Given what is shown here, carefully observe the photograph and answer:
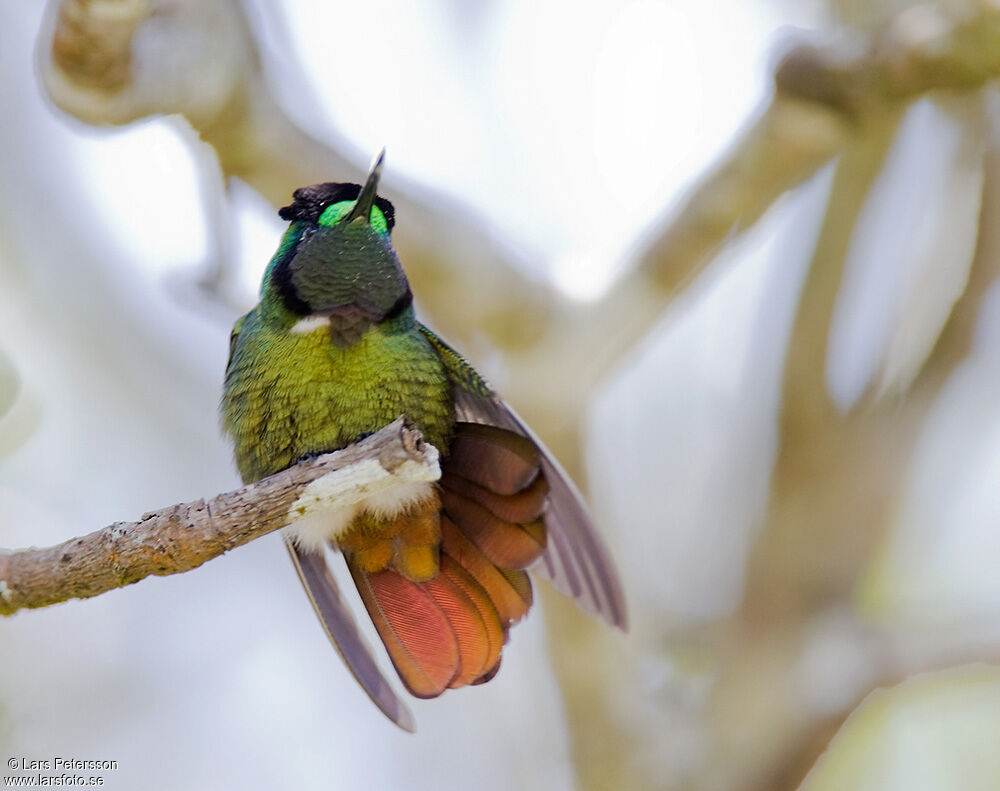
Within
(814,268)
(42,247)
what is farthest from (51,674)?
(814,268)

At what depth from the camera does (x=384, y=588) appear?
218cm

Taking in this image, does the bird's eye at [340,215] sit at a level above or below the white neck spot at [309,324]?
above

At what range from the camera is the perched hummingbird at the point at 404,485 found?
80.2 inches

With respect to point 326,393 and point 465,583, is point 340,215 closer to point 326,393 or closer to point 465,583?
point 326,393

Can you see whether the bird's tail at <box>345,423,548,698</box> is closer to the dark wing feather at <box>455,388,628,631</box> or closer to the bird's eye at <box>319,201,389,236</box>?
the dark wing feather at <box>455,388,628,631</box>

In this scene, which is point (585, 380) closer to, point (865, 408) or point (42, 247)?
point (865, 408)

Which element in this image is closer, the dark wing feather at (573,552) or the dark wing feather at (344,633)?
the dark wing feather at (573,552)

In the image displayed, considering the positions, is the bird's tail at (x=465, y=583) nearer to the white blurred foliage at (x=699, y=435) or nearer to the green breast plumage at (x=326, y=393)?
the green breast plumage at (x=326, y=393)

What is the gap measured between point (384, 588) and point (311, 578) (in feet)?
0.75

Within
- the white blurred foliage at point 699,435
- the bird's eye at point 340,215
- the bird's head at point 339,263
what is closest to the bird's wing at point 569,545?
the bird's head at point 339,263

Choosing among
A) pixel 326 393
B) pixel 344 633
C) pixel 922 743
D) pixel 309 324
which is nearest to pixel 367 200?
pixel 309 324

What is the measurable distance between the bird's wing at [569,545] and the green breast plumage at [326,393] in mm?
112

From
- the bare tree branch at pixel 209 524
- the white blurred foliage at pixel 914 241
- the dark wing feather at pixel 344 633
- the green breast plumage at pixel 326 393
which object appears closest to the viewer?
the bare tree branch at pixel 209 524

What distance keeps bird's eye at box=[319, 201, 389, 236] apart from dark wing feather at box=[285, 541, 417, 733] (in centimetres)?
73
